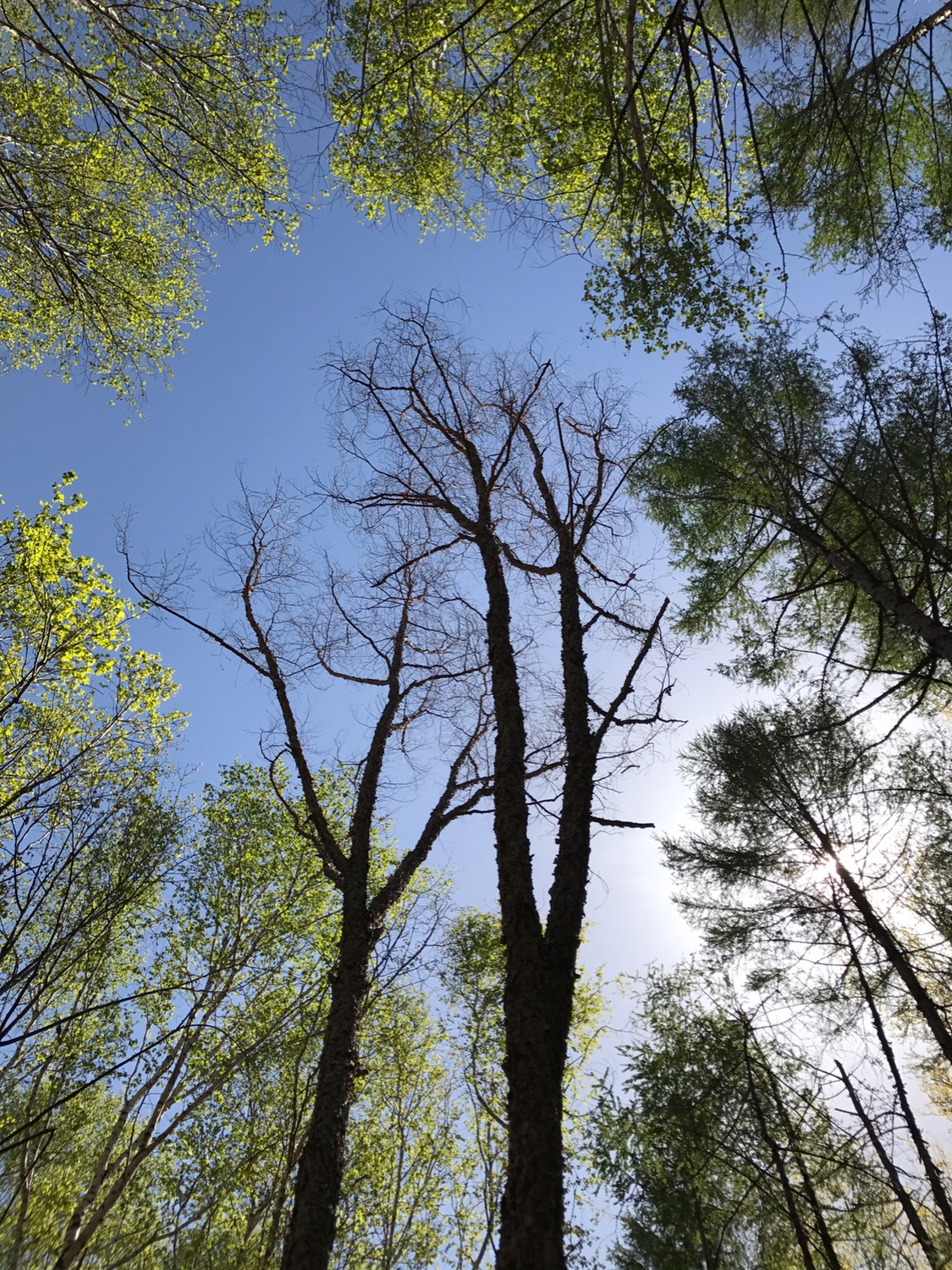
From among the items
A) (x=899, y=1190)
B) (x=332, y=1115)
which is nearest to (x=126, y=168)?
(x=332, y=1115)

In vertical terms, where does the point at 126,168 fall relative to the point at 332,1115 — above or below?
above

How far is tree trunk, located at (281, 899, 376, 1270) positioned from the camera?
4191 mm

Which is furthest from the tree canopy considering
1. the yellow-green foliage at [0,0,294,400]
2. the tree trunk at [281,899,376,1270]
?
the tree trunk at [281,899,376,1270]

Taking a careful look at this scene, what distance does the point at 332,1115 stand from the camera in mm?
4734

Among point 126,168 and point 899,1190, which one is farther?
point 126,168

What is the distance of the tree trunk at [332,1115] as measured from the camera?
4191 mm

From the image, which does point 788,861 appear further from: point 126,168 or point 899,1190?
point 126,168

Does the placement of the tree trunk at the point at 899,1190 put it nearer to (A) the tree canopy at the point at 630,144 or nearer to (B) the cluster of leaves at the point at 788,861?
(B) the cluster of leaves at the point at 788,861

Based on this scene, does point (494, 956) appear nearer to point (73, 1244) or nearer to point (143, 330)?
point (73, 1244)

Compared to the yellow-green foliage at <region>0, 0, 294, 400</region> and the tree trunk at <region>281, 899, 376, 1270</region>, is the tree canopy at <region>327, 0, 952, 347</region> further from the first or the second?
the tree trunk at <region>281, 899, 376, 1270</region>

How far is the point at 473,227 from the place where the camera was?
759 centimetres

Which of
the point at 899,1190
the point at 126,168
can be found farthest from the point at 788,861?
the point at 126,168

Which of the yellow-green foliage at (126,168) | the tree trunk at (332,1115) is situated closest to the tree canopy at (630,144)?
the yellow-green foliage at (126,168)

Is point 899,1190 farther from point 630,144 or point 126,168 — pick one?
point 126,168
